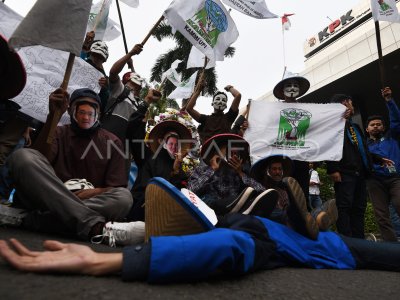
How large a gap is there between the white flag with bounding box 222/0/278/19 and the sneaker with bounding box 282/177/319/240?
10.1ft

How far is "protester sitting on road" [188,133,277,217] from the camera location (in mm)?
2424

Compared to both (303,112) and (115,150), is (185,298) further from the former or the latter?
(303,112)

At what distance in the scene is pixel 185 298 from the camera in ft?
3.50

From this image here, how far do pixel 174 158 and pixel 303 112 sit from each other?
2.14m

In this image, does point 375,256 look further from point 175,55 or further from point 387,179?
point 175,55

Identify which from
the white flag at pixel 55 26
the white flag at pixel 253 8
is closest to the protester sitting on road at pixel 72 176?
the white flag at pixel 55 26

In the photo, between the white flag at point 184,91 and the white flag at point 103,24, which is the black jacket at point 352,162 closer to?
the white flag at point 184,91

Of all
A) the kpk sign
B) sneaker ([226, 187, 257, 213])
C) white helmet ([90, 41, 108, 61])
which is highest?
the kpk sign

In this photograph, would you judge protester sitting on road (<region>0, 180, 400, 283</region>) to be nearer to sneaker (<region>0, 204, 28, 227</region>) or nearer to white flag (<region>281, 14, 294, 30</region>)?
sneaker (<region>0, 204, 28, 227</region>)

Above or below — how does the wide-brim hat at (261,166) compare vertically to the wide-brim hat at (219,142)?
below

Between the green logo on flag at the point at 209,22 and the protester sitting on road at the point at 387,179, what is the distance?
2.24 metres

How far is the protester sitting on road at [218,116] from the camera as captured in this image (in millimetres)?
4164

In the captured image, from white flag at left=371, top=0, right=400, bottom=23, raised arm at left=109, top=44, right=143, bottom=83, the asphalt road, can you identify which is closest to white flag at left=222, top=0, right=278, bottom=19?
white flag at left=371, top=0, right=400, bottom=23

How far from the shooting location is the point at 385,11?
181 inches
